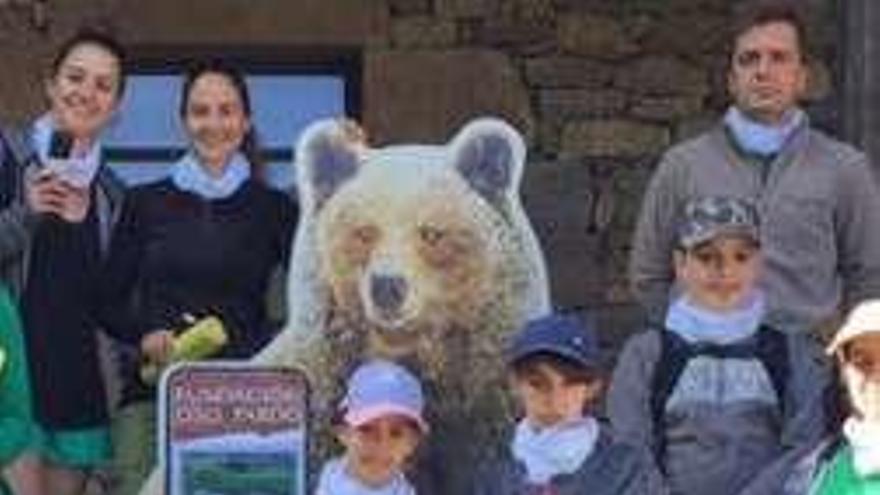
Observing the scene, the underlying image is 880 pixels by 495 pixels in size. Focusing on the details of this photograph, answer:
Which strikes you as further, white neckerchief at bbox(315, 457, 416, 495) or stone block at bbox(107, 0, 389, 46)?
stone block at bbox(107, 0, 389, 46)

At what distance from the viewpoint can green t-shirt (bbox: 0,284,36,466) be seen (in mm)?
6449

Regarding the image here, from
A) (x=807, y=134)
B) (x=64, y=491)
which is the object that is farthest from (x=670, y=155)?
Result: (x=64, y=491)

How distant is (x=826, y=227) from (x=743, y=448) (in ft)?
2.21

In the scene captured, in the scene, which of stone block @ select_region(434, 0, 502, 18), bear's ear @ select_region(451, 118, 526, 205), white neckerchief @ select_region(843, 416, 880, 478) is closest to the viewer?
white neckerchief @ select_region(843, 416, 880, 478)

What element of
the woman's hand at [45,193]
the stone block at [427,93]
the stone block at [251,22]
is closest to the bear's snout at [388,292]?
the woman's hand at [45,193]

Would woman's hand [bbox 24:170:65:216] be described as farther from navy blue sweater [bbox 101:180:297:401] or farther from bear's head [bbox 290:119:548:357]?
bear's head [bbox 290:119:548:357]

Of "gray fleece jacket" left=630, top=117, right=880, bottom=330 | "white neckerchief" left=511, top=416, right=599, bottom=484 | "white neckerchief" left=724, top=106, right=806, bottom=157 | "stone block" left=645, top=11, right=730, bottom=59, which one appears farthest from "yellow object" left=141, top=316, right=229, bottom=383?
"stone block" left=645, top=11, right=730, bottom=59

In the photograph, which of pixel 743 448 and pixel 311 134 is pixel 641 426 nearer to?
pixel 743 448

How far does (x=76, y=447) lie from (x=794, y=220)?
1815mm

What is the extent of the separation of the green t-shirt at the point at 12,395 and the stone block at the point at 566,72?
3121mm

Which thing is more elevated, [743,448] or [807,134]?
[807,134]

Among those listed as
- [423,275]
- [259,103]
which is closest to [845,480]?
[423,275]

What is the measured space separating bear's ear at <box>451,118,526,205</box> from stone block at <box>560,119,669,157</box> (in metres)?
2.26

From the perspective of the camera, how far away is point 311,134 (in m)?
7.01
